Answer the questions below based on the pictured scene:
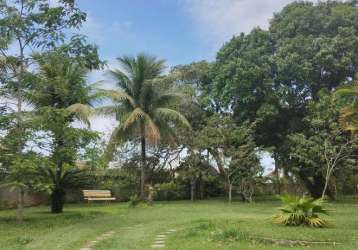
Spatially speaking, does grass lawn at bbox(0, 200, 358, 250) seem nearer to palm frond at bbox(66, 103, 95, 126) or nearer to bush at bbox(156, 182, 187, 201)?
palm frond at bbox(66, 103, 95, 126)

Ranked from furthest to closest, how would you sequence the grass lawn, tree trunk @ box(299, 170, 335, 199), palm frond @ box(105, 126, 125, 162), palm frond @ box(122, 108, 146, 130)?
tree trunk @ box(299, 170, 335, 199)
palm frond @ box(105, 126, 125, 162)
palm frond @ box(122, 108, 146, 130)
the grass lawn

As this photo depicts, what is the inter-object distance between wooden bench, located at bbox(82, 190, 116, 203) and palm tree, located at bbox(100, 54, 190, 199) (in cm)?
261

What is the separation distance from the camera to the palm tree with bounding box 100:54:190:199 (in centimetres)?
2377

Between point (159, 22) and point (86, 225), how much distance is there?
Result: 21.7ft

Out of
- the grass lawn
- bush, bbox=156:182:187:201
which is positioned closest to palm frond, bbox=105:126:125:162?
bush, bbox=156:182:187:201

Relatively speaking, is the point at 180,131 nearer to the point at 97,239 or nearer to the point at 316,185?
the point at 316,185

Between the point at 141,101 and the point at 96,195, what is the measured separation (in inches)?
Answer: 230

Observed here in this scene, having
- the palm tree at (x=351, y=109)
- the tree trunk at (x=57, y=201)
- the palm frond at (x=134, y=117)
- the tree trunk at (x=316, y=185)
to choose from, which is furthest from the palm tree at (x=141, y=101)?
the palm tree at (x=351, y=109)

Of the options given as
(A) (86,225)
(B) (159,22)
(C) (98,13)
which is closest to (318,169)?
(B) (159,22)

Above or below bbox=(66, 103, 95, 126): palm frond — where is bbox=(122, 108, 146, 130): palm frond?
above

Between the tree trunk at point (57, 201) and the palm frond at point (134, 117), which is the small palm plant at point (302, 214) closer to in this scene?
the tree trunk at point (57, 201)

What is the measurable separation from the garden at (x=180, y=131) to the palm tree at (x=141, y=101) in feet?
0.22

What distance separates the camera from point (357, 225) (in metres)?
11.8

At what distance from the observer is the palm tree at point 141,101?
2377 centimetres
